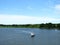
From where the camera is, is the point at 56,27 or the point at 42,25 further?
the point at 42,25

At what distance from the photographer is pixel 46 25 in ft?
510

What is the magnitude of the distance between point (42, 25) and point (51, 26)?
52.8 feet

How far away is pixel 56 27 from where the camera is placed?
15050 centimetres

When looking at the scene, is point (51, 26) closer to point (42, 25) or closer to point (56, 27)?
point (56, 27)

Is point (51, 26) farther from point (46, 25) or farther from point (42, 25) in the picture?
point (42, 25)

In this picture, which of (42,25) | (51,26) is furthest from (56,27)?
(42,25)

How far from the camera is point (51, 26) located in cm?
15125

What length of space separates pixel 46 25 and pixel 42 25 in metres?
10.5

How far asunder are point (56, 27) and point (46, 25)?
10.6 m

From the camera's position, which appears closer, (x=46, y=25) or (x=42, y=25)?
(x=46, y=25)

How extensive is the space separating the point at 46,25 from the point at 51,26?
6.15m

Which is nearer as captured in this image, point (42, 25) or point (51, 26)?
point (51, 26)

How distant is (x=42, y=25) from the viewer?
6511 inches
